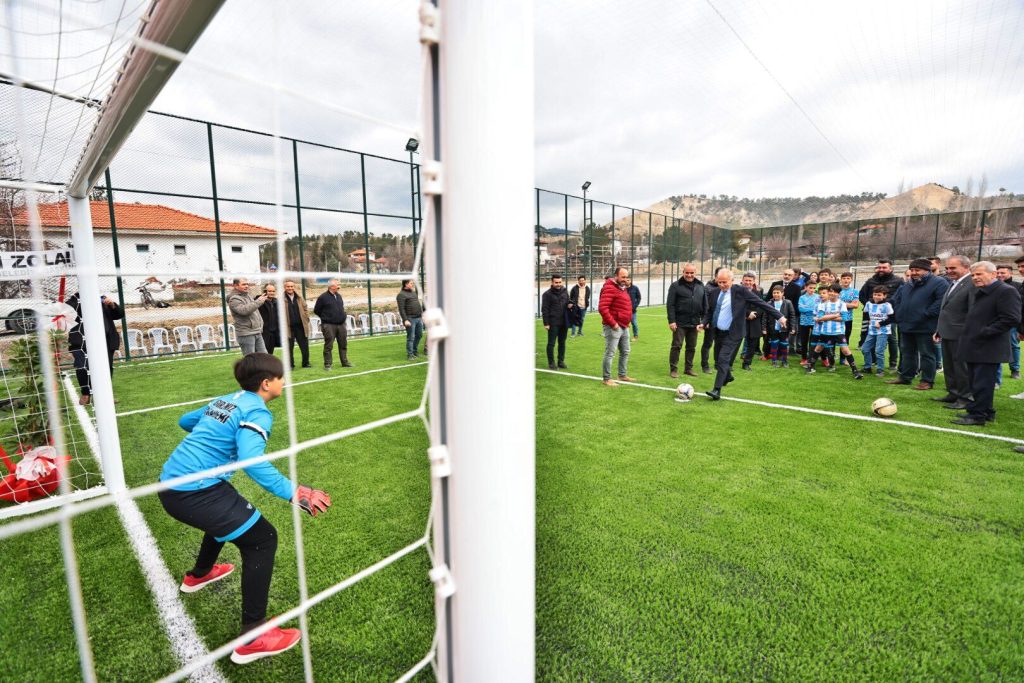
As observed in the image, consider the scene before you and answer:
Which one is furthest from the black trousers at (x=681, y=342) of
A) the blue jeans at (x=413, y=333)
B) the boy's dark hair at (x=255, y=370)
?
the boy's dark hair at (x=255, y=370)

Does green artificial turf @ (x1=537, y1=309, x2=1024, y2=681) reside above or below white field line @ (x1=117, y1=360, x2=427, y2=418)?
above

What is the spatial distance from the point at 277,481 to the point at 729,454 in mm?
3754

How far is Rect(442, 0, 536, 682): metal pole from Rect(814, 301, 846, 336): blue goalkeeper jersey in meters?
8.11

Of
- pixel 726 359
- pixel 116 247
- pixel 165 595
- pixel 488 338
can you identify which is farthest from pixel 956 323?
pixel 116 247

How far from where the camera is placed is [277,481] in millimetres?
2010

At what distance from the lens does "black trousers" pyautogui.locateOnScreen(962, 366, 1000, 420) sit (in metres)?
4.98

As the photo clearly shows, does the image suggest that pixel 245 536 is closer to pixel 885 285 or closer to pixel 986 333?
pixel 986 333

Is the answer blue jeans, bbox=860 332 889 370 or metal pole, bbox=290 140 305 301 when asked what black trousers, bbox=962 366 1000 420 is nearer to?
blue jeans, bbox=860 332 889 370

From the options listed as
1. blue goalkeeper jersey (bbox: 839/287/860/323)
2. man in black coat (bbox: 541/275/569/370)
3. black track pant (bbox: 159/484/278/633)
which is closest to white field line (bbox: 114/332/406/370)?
man in black coat (bbox: 541/275/569/370)

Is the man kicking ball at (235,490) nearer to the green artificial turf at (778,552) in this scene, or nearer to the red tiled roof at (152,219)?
the green artificial turf at (778,552)

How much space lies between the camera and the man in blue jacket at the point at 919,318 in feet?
21.0

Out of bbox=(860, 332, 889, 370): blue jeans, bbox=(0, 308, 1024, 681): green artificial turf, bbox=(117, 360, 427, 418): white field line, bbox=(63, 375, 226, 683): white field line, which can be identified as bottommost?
bbox=(117, 360, 427, 418): white field line

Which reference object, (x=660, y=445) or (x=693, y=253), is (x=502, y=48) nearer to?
(x=660, y=445)

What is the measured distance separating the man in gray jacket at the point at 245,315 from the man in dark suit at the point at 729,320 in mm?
6176
